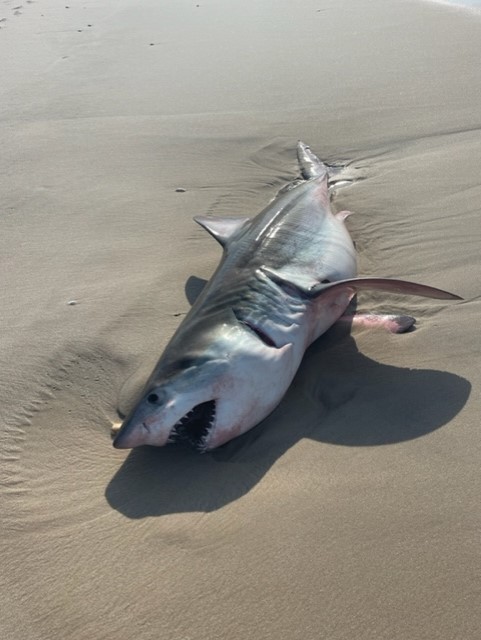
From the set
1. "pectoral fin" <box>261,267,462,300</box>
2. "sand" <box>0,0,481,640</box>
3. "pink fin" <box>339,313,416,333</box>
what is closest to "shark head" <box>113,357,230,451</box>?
"sand" <box>0,0,481,640</box>

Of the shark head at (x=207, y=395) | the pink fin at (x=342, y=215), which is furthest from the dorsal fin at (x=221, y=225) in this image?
the shark head at (x=207, y=395)

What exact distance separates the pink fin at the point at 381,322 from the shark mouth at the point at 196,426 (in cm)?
114

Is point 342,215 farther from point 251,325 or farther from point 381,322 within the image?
point 251,325

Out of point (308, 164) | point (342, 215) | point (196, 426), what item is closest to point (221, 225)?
point (342, 215)

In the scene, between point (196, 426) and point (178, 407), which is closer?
point (178, 407)

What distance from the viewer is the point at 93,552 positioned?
2871mm

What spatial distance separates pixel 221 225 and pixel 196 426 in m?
2.16

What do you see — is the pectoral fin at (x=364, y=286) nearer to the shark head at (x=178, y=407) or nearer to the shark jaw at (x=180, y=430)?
the shark head at (x=178, y=407)

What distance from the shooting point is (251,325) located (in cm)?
359

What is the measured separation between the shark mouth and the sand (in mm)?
69

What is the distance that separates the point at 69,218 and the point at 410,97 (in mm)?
→ 3717

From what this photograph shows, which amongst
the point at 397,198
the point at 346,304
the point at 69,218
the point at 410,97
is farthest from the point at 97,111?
the point at 346,304

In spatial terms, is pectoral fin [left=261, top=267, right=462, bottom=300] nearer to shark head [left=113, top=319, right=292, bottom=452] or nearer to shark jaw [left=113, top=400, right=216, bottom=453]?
shark head [left=113, top=319, right=292, bottom=452]

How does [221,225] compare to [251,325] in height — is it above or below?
below
